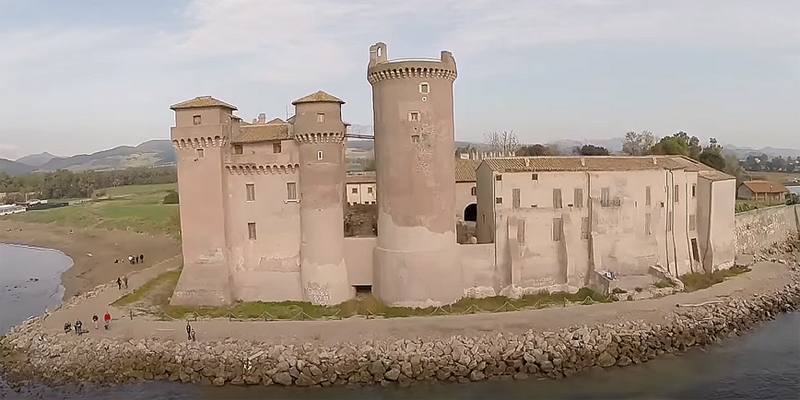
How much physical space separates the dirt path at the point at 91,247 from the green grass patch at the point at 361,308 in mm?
19627

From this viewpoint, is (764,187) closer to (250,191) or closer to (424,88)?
(424,88)

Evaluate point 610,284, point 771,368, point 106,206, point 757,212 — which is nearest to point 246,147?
point 610,284

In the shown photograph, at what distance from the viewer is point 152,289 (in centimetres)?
3681

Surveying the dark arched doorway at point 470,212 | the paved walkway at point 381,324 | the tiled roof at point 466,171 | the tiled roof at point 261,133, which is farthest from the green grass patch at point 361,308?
the tiled roof at point 466,171

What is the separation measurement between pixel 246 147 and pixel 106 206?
9084 centimetres

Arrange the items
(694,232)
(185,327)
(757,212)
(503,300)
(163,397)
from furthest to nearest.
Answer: (757,212) < (694,232) < (503,300) < (185,327) < (163,397)

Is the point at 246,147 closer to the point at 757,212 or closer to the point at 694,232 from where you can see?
the point at 694,232

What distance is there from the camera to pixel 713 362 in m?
27.1

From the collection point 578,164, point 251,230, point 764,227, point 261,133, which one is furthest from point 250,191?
point 764,227

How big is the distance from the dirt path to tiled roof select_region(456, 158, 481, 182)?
27.1 metres

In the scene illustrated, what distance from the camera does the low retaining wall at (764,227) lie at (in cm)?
4803

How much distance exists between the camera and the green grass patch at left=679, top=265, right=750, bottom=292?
3566 cm

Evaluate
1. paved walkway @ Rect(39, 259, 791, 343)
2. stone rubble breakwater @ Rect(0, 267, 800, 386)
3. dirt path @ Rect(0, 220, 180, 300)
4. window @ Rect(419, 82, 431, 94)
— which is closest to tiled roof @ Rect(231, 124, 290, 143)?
window @ Rect(419, 82, 431, 94)

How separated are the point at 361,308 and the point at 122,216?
247 ft
